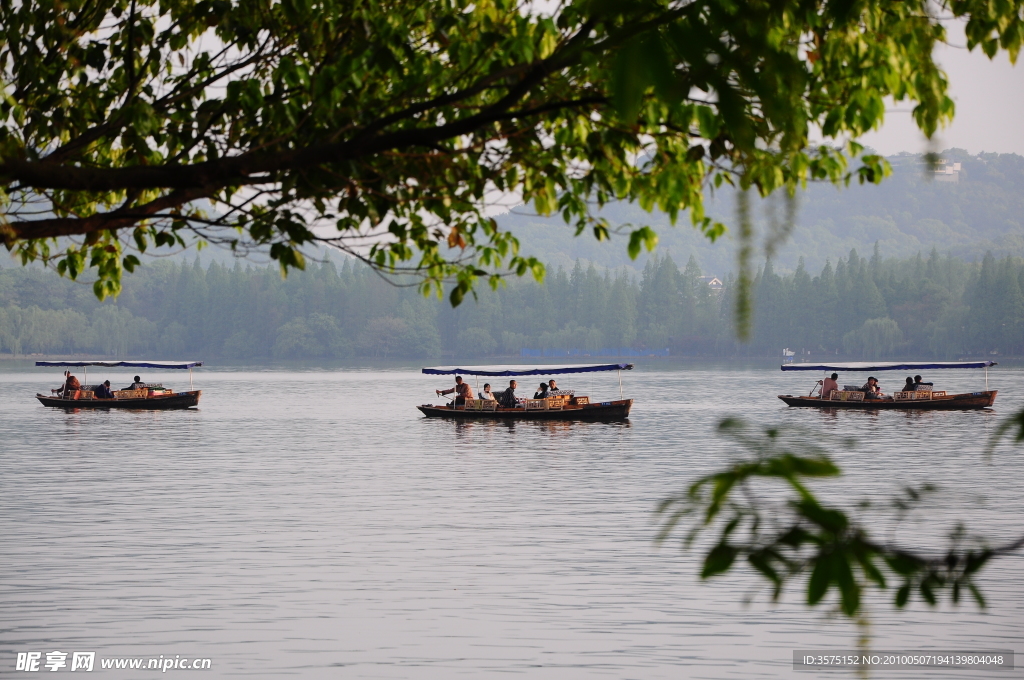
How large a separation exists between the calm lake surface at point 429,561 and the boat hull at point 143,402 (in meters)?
17.0

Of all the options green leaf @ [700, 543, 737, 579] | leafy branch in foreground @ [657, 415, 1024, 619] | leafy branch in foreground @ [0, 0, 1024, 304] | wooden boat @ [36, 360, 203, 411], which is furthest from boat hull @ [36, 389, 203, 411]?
leafy branch in foreground @ [657, 415, 1024, 619]

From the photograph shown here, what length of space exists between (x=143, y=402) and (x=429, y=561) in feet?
151

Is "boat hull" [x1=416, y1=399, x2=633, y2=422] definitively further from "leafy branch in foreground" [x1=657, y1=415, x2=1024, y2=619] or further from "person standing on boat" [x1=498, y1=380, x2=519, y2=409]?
"leafy branch in foreground" [x1=657, y1=415, x2=1024, y2=619]

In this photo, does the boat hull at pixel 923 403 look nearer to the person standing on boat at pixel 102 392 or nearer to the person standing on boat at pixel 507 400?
the person standing on boat at pixel 507 400

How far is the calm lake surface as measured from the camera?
13.7 metres

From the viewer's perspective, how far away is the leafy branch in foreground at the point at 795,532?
1373 millimetres

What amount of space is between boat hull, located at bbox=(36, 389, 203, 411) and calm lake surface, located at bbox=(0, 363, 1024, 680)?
668 inches

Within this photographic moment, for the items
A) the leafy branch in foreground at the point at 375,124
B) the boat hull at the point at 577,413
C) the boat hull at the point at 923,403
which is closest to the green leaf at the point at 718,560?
the leafy branch in foreground at the point at 375,124

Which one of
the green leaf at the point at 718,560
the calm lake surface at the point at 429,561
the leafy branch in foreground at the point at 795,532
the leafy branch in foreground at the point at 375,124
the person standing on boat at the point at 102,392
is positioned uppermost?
the leafy branch in foreground at the point at 375,124

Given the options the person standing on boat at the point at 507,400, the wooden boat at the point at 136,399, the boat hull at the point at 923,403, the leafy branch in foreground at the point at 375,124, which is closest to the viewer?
the leafy branch in foreground at the point at 375,124

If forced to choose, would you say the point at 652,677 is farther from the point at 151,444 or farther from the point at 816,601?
the point at 151,444

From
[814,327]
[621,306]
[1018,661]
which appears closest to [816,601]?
[1018,661]

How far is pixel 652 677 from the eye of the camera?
41.9 feet

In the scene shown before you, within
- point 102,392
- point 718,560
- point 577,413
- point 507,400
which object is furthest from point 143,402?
point 718,560
